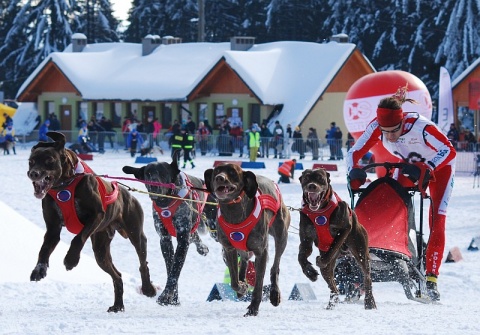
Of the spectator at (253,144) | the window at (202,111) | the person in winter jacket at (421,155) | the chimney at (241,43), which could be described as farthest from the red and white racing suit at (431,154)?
the chimney at (241,43)

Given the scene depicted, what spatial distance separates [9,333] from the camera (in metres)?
6.66

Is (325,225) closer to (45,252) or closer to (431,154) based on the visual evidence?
(431,154)

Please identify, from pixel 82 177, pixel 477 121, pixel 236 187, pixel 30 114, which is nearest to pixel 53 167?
pixel 82 177

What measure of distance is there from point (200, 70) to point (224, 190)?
1508 inches

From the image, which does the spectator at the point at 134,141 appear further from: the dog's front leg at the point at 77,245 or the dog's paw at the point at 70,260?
the dog's paw at the point at 70,260

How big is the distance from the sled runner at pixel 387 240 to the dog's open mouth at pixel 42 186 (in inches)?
98.7

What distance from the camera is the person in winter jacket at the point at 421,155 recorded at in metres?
9.27

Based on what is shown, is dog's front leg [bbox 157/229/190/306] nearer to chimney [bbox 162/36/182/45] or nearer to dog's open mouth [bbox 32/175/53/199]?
dog's open mouth [bbox 32/175/53/199]

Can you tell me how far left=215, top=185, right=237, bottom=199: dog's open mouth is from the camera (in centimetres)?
786

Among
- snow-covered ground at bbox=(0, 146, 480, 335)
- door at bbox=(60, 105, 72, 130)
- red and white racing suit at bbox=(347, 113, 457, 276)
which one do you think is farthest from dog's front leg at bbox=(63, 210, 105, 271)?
door at bbox=(60, 105, 72, 130)

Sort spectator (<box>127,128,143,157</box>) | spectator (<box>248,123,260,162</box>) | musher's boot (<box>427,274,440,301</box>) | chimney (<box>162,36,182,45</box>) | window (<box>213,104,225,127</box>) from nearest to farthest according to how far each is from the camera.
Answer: musher's boot (<box>427,274,440,301</box>)
spectator (<box>248,123,260,162</box>)
spectator (<box>127,128,143,157</box>)
window (<box>213,104,225,127</box>)
chimney (<box>162,36,182,45</box>)

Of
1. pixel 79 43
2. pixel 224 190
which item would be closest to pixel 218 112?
pixel 79 43

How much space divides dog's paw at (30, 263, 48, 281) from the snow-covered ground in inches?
10.4

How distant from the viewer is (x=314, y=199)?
8141 mm
